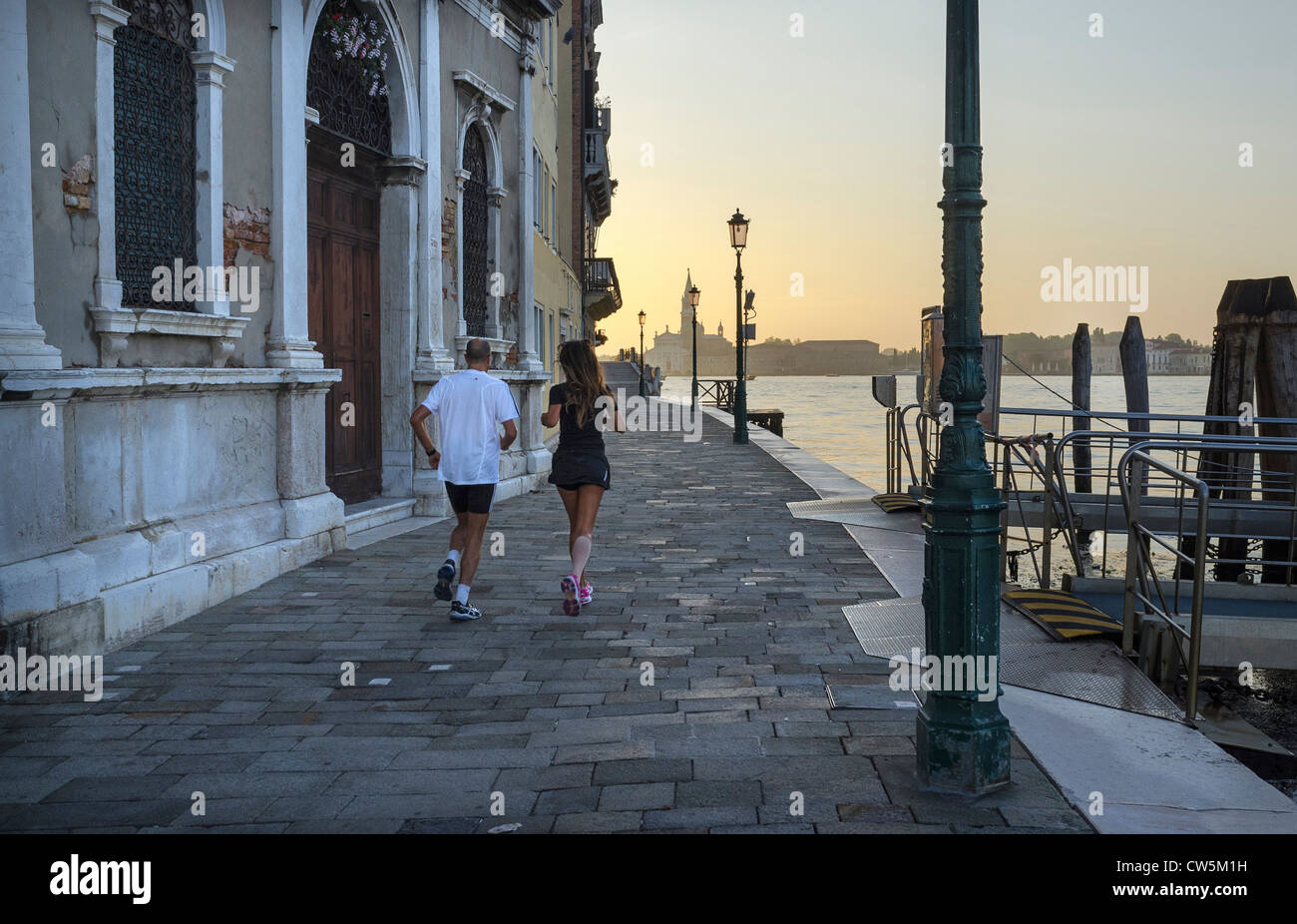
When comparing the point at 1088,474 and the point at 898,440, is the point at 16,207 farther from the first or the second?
the point at 1088,474

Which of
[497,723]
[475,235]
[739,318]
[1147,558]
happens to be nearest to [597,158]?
[739,318]

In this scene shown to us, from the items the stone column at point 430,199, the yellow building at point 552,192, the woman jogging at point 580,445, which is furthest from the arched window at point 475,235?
the woman jogging at point 580,445

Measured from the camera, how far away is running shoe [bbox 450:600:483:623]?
23.4 feet

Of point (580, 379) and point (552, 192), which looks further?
point (552, 192)

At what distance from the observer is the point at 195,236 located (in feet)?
25.6

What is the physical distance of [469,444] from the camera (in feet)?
24.3

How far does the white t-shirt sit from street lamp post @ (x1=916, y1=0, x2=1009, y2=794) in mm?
3669

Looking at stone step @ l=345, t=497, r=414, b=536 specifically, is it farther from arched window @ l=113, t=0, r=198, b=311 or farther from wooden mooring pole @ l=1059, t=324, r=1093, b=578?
wooden mooring pole @ l=1059, t=324, r=1093, b=578

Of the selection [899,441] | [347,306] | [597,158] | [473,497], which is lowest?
[473,497]

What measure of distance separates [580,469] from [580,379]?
574 mm

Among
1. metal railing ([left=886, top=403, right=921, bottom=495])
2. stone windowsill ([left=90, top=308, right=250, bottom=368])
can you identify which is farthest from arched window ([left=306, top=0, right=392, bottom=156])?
metal railing ([left=886, top=403, right=921, bottom=495])

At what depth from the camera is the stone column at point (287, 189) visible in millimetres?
8711

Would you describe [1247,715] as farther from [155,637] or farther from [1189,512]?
[155,637]
